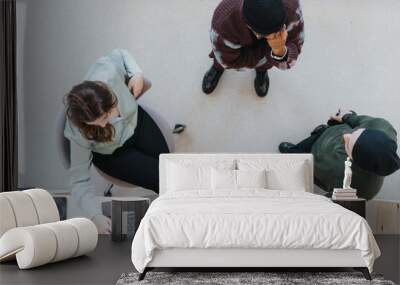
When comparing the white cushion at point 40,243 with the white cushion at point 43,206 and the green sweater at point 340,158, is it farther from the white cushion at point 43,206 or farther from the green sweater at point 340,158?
the green sweater at point 340,158

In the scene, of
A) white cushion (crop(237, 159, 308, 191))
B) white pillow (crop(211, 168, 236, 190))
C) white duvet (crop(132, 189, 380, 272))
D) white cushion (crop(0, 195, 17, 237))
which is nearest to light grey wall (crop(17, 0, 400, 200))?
white cushion (crop(237, 159, 308, 191))

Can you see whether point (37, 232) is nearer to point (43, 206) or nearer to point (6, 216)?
point (6, 216)

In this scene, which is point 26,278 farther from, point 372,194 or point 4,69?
point 372,194

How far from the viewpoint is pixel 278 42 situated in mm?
7293

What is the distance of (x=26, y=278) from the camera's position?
495 cm

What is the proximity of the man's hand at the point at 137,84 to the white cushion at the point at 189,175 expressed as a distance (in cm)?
101

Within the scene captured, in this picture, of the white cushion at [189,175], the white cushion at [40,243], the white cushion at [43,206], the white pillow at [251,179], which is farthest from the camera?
the white cushion at [189,175]

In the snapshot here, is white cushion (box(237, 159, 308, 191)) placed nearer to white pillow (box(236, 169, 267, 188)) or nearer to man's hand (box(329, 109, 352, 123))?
white pillow (box(236, 169, 267, 188))

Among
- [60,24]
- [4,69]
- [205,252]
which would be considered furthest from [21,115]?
[205,252]

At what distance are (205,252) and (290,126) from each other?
2.85 metres

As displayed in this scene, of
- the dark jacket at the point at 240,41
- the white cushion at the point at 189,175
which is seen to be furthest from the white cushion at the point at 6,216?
the dark jacket at the point at 240,41

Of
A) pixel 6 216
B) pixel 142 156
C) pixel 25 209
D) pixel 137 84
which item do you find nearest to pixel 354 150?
pixel 142 156

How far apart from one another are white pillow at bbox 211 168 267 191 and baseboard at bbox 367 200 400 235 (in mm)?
1547

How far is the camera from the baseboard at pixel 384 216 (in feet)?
24.1
